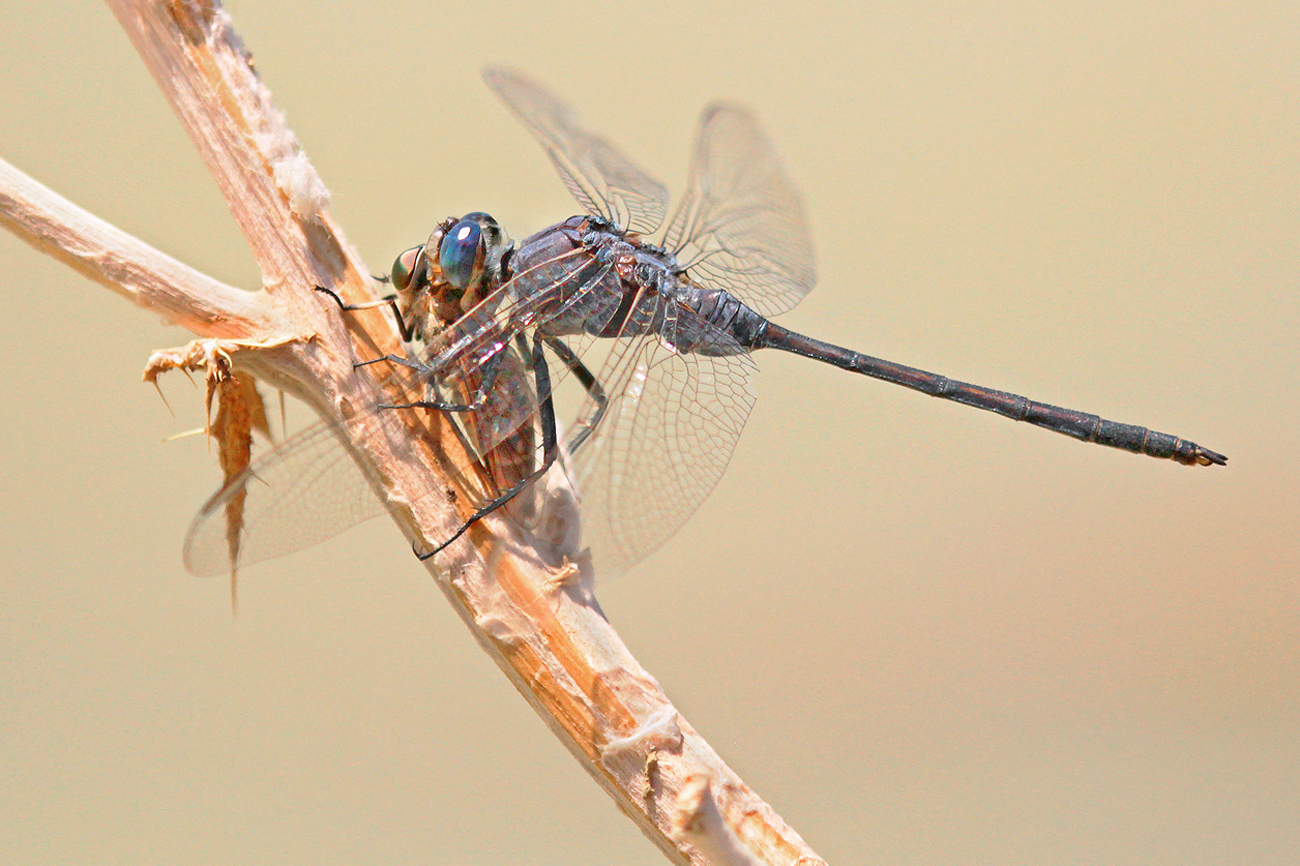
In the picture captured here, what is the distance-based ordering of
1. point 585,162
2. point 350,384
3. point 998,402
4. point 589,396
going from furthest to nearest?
point 998,402, point 585,162, point 589,396, point 350,384

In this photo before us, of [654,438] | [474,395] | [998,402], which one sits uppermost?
[474,395]

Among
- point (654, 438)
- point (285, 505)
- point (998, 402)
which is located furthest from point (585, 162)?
point (998, 402)

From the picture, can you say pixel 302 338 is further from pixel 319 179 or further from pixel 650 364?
pixel 650 364

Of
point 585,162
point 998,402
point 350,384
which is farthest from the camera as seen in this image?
point 998,402

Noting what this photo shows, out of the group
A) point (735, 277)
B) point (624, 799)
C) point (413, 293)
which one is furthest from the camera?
point (735, 277)

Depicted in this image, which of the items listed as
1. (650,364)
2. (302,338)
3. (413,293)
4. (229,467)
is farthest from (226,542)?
(650,364)

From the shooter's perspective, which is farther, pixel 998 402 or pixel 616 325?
pixel 998 402

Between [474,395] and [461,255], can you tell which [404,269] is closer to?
[461,255]

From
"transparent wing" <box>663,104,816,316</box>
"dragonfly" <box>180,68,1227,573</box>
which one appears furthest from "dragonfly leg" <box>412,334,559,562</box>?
"transparent wing" <box>663,104,816,316</box>
